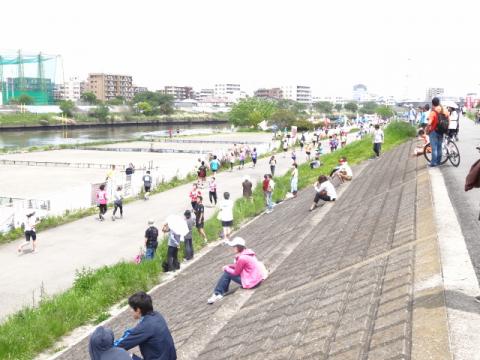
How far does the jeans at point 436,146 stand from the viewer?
12219 mm

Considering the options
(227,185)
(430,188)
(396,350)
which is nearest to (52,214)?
(227,185)

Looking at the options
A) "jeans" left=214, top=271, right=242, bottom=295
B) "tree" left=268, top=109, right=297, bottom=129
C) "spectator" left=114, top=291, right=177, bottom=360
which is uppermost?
"tree" left=268, top=109, right=297, bottom=129

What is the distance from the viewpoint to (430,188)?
9.88m

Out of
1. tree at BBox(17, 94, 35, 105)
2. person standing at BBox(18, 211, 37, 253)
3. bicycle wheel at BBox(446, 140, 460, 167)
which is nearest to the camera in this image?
bicycle wheel at BBox(446, 140, 460, 167)

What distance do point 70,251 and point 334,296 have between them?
9.96 metres

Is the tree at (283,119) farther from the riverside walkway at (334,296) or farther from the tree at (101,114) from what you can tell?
the riverside walkway at (334,296)

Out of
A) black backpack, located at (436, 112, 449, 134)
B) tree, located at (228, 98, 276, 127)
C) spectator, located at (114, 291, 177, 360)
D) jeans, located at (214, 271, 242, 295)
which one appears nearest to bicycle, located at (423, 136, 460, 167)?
black backpack, located at (436, 112, 449, 134)

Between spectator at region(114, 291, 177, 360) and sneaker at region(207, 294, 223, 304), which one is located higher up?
spectator at region(114, 291, 177, 360)

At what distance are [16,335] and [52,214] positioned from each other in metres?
10.3

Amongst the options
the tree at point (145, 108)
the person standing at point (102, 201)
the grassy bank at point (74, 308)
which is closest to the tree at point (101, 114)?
the tree at point (145, 108)

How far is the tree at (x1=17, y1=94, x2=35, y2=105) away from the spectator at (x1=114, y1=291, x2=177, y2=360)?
14395cm

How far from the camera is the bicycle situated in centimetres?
1305

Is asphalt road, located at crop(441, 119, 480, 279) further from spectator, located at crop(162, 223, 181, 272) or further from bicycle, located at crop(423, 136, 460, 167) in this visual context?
spectator, located at crop(162, 223, 181, 272)

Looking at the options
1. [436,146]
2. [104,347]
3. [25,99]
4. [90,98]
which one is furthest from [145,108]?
[104,347]
